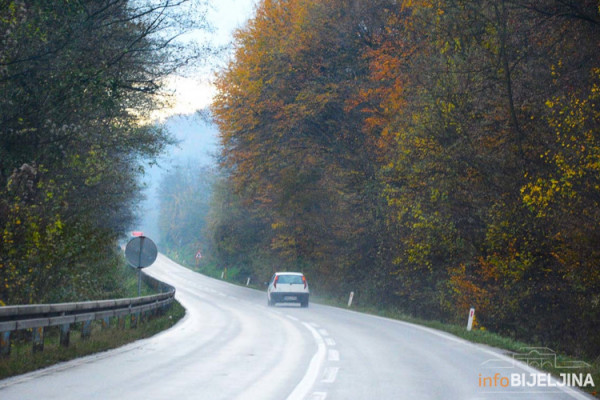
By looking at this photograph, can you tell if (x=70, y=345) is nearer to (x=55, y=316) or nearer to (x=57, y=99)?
(x=55, y=316)

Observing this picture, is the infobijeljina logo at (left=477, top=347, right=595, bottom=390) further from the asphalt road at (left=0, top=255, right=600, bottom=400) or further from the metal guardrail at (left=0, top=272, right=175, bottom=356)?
the metal guardrail at (left=0, top=272, right=175, bottom=356)

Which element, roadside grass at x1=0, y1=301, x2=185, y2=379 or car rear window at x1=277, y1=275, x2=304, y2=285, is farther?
car rear window at x1=277, y1=275, x2=304, y2=285

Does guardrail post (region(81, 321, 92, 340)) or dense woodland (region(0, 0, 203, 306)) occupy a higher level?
dense woodland (region(0, 0, 203, 306))

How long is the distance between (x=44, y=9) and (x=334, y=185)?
70.2 ft

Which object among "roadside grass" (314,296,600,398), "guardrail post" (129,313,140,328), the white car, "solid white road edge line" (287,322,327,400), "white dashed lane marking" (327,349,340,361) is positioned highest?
the white car

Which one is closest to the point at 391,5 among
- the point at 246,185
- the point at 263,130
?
the point at 263,130

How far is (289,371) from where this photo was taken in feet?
35.6

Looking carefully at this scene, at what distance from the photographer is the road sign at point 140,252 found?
20078 millimetres

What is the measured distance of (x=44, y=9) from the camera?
14820mm

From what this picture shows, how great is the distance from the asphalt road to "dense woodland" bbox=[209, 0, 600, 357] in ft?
14.1

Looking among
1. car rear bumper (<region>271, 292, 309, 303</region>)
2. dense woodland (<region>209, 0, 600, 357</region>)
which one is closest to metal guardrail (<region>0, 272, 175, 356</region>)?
dense woodland (<region>209, 0, 600, 357</region>)

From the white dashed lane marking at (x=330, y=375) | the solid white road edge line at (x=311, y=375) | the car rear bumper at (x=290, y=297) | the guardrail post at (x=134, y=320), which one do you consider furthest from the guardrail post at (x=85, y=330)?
the car rear bumper at (x=290, y=297)

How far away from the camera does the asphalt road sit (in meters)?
8.70

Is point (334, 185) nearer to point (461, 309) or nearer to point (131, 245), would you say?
point (461, 309)
